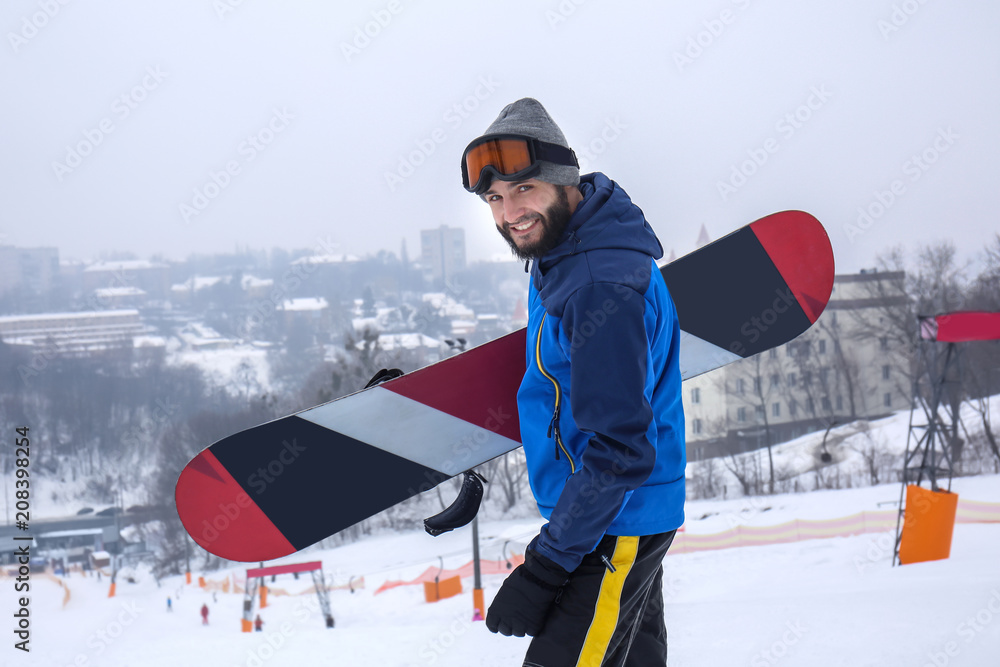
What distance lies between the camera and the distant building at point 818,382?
101ft

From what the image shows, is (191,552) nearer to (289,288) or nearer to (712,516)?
(712,516)

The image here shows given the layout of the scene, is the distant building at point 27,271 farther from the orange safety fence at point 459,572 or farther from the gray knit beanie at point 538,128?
the gray knit beanie at point 538,128

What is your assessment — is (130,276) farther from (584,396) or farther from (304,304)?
(584,396)

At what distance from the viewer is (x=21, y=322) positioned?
1964 inches

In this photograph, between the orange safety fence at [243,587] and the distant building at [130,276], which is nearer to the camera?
the orange safety fence at [243,587]

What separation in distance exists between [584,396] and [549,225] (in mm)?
449

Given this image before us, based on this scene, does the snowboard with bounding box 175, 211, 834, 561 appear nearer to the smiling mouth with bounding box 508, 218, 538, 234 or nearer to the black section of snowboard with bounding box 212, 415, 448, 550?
the black section of snowboard with bounding box 212, 415, 448, 550

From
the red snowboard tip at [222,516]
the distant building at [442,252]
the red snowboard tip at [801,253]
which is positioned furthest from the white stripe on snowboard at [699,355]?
the distant building at [442,252]

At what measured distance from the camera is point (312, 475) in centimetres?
191

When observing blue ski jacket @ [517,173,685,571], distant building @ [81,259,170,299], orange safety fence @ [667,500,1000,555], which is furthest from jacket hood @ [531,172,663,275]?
distant building @ [81,259,170,299]

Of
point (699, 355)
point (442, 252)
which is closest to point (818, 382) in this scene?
point (699, 355)

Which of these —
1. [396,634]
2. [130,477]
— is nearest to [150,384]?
[130,477]

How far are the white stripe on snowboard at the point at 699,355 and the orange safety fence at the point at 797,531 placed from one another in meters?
13.3

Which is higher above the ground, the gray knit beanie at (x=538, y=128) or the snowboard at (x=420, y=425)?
the gray knit beanie at (x=538, y=128)
